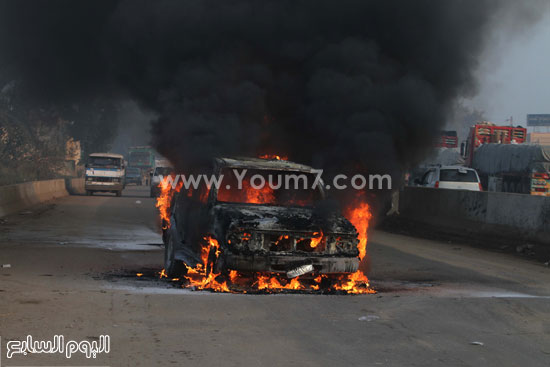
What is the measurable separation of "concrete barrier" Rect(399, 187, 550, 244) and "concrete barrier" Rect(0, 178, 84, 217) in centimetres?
1276

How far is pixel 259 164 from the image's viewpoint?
981 centimetres

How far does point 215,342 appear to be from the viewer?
6.07 metres

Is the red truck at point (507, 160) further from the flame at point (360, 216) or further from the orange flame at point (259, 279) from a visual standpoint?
the orange flame at point (259, 279)

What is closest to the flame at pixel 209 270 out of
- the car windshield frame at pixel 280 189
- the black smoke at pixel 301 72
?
the car windshield frame at pixel 280 189

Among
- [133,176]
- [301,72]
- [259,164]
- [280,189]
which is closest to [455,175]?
[301,72]

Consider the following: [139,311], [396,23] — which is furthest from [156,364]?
[396,23]

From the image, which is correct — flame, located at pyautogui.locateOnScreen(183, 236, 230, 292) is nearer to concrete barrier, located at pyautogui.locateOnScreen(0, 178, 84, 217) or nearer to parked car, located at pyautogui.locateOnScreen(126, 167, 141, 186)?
concrete barrier, located at pyautogui.locateOnScreen(0, 178, 84, 217)

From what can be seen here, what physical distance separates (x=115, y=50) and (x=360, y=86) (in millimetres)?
6371

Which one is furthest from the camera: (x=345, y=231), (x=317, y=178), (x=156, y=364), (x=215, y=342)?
(x=317, y=178)

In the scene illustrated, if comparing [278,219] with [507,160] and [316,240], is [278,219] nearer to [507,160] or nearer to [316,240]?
[316,240]

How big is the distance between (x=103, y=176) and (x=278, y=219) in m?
30.6

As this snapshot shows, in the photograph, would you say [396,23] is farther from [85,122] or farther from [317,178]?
[85,122]

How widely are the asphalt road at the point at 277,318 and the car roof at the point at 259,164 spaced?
1906 mm

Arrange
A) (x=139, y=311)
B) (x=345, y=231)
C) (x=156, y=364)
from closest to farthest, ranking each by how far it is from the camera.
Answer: (x=156, y=364)
(x=139, y=311)
(x=345, y=231)
